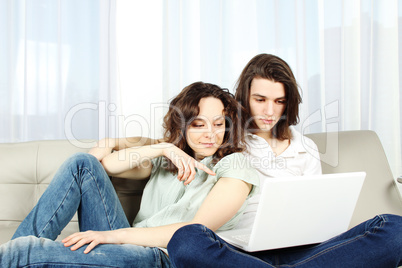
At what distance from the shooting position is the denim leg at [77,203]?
1130 millimetres

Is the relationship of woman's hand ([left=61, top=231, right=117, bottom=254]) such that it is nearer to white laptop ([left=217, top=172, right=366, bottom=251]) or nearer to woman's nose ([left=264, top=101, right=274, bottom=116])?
white laptop ([left=217, top=172, right=366, bottom=251])

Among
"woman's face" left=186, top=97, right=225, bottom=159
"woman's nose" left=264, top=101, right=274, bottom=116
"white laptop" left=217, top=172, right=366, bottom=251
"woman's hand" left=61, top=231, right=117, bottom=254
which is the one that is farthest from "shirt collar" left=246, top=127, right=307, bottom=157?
"woman's hand" left=61, top=231, right=117, bottom=254

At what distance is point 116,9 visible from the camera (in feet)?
7.09

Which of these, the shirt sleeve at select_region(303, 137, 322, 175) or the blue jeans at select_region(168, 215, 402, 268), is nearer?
the blue jeans at select_region(168, 215, 402, 268)

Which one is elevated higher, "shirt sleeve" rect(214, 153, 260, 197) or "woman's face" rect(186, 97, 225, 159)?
"woman's face" rect(186, 97, 225, 159)

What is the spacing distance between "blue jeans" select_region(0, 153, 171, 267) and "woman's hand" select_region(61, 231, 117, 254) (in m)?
0.01

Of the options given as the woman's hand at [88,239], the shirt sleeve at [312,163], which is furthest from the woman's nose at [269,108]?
the woman's hand at [88,239]

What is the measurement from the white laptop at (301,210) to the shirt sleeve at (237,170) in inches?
7.0

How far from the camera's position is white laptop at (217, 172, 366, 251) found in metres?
0.95

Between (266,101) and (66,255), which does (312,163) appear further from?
(66,255)

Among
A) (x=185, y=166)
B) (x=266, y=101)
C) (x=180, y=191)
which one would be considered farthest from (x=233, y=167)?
(x=266, y=101)

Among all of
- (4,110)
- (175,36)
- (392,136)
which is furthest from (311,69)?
(4,110)

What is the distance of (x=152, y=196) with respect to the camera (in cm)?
143

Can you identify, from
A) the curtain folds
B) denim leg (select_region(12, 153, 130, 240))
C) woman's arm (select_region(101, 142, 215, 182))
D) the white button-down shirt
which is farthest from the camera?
the curtain folds
